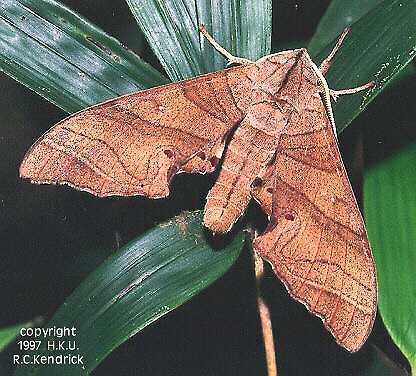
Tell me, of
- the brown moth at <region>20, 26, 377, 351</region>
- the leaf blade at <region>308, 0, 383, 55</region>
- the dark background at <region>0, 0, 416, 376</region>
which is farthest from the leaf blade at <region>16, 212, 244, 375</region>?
the leaf blade at <region>308, 0, 383, 55</region>

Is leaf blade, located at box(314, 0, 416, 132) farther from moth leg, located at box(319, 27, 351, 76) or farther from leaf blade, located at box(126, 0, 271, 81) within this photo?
leaf blade, located at box(126, 0, 271, 81)

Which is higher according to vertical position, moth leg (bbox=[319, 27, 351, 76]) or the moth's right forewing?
moth leg (bbox=[319, 27, 351, 76])

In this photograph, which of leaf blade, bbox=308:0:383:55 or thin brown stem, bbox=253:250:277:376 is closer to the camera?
thin brown stem, bbox=253:250:277:376

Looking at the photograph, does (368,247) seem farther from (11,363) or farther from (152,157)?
(11,363)

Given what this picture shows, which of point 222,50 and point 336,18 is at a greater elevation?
point 336,18

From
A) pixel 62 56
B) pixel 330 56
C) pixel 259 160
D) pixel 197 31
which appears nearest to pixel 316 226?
pixel 259 160

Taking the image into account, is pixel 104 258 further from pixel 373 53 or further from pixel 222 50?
pixel 373 53

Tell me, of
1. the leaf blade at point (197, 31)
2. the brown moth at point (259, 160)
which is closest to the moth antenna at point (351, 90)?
the brown moth at point (259, 160)
